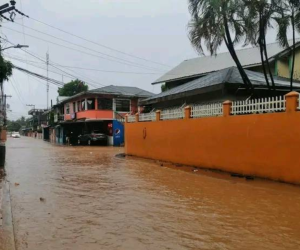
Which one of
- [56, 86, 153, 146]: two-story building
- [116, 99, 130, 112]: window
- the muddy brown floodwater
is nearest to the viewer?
the muddy brown floodwater

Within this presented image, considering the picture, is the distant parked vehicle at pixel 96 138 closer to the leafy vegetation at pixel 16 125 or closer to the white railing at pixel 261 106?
the white railing at pixel 261 106

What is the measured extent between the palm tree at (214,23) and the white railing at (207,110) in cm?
227

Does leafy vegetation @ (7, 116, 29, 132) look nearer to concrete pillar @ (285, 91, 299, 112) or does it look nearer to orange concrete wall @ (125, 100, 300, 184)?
orange concrete wall @ (125, 100, 300, 184)

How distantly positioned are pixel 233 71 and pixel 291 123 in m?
8.58

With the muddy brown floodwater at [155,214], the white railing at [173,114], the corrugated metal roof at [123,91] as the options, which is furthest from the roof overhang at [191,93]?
the corrugated metal roof at [123,91]

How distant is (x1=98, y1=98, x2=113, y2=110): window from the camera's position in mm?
35375

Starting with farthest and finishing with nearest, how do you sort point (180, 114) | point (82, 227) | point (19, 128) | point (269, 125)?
1. point (19, 128)
2. point (180, 114)
3. point (269, 125)
4. point (82, 227)

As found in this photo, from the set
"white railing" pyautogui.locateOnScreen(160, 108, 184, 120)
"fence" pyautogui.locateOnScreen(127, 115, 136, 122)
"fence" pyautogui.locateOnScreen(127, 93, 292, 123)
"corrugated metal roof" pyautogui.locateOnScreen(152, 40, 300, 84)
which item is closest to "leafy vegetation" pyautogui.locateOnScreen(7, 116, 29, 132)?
"corrugated metal roof" pyautogui.locateOnScreen(152, 40, 300, 84)

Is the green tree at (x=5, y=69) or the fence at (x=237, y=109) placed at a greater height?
the green tree at (x=5, y=69)

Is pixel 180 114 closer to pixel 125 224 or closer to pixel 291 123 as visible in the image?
pixel 291 123

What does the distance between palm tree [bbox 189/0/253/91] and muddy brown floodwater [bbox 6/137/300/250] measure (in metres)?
5.59

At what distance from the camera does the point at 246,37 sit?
13.9 meters

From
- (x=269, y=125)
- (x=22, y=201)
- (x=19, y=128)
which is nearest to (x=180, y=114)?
(x=269, y=125)

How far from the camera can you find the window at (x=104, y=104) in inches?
1393
